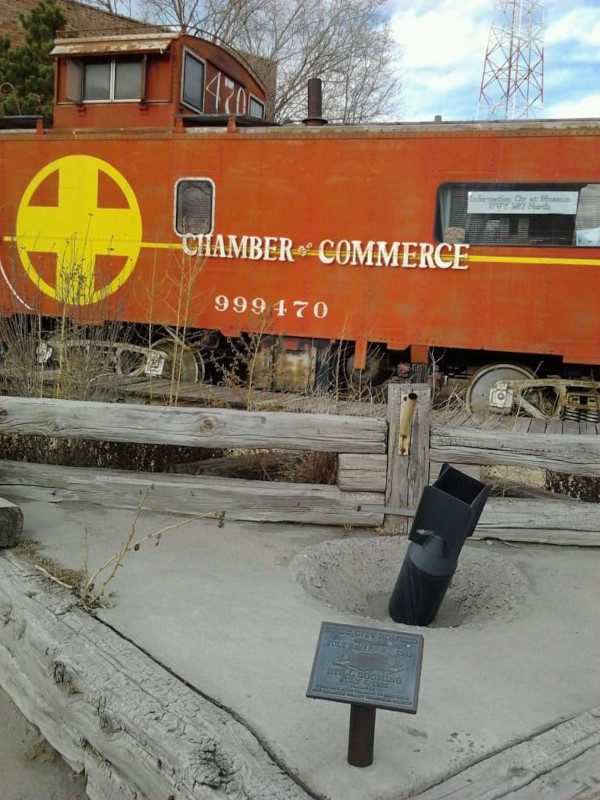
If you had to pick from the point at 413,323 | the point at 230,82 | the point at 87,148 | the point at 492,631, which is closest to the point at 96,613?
the point at 492,631

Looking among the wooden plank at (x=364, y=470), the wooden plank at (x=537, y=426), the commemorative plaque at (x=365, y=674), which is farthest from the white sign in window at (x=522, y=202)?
the commemorative plaque at (x=365, y=674)

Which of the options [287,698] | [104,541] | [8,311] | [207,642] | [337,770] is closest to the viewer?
[337,770]

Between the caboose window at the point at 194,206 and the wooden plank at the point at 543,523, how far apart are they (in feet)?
19.1

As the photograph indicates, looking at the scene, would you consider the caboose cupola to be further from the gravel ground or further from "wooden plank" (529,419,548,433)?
the gravel ground

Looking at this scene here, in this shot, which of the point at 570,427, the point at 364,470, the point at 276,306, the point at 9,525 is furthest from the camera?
the point at 276,306

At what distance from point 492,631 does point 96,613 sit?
179 cm

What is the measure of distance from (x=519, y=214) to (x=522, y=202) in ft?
0.42

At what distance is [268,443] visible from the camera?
483 cm

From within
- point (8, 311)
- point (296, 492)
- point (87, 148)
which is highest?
point (87, 148)

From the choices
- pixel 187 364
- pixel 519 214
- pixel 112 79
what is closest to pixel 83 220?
pixel 112 79

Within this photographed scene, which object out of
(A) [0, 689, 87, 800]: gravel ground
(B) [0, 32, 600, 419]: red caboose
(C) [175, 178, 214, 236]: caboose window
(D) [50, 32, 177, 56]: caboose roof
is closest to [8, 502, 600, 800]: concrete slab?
(A) [0, 689, 87, 800]: gravel ground

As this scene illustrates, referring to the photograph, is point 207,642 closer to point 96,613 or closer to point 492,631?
point 96,613

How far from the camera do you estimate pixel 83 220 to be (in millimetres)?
9656

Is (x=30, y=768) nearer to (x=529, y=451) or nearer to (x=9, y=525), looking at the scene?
(x=9, y=525)
